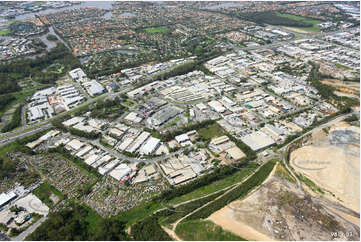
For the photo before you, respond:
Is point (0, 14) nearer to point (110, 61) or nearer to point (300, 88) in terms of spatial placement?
point (110, 61)

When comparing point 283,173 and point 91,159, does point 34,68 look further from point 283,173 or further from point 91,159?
point 283,173

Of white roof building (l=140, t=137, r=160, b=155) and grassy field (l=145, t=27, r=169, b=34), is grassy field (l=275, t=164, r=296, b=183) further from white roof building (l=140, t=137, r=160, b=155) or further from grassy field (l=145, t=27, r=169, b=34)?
grassy field (l=145, t=27, r=169, b=34)

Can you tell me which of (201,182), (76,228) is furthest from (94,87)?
(201,182)

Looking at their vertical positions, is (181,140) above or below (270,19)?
above

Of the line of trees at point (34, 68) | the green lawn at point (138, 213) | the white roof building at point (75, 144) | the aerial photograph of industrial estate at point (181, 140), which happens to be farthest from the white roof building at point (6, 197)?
the line of trees at point (34, 68)

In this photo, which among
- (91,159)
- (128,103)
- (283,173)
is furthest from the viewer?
(128,103)

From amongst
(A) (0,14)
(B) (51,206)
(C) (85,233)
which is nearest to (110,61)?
(B) (51,206)

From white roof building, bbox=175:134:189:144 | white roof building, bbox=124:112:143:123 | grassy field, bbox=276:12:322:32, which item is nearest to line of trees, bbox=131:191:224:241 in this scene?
white roof building, bbox=175:134:189:144
